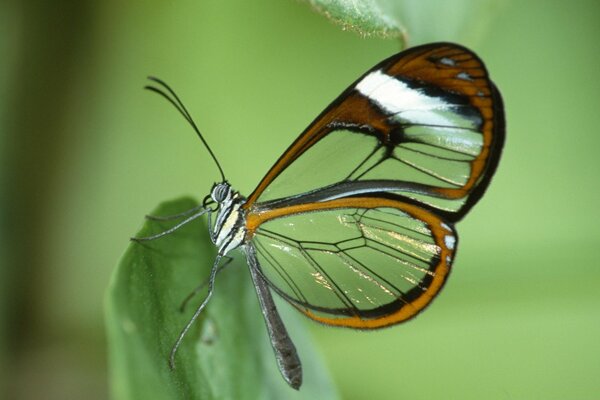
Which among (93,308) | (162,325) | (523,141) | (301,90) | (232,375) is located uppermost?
(301,90)

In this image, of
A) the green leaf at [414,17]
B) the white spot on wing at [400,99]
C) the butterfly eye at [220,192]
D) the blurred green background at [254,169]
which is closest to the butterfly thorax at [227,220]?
the butterfly eye at [220,192]

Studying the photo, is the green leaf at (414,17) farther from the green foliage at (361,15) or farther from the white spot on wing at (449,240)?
the white spot on wing at (449,240)

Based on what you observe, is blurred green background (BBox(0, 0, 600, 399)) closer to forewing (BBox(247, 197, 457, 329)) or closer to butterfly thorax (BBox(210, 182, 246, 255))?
forewing (BBox(247, 197, 457, 329))

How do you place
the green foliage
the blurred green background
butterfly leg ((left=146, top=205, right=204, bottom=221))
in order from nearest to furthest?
the green foliage < butterfly leg ((left=146, top=205, right=204, bottom=221)) < the blurred green background

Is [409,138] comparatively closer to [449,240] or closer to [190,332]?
[449,240]

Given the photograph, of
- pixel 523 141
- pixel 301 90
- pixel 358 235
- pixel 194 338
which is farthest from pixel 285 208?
pixel 523 141

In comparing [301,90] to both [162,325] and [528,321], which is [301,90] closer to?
[528,321]

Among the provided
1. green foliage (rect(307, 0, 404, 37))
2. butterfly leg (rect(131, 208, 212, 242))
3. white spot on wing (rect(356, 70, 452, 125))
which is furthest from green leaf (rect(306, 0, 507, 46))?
butterfly leg (rect(131, 208, 212, 242))
